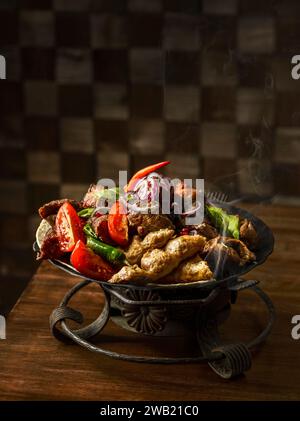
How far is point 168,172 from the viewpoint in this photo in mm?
2533

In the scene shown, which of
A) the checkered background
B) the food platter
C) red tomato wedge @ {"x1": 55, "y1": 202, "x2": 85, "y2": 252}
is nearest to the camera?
the food platter

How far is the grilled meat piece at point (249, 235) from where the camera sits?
151 centimetres

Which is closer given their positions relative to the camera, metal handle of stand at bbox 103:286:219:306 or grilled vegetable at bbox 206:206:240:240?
metal handle of stand at bbox 103:286:219:306

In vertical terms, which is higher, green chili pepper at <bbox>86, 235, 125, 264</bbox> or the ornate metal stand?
green chili pepper at <bbox>86, 235, 125, 264</bbox>

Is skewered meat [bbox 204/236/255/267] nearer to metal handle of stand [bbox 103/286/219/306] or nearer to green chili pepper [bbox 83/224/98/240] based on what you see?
metal handle of stand [bbox 103/286/219/306]

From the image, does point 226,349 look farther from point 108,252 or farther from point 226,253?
point 108,252

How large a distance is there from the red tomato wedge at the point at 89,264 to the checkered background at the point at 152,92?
2.85ft

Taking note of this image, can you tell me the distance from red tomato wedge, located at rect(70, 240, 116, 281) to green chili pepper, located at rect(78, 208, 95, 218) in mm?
140

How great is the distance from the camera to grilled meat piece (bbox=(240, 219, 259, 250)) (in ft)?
4.94

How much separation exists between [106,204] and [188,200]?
169 mm

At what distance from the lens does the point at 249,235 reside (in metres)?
1.51

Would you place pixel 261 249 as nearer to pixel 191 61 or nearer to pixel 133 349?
pixel 133 349

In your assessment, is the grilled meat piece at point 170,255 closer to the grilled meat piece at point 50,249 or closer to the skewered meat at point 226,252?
the skewered meat at point 226,252

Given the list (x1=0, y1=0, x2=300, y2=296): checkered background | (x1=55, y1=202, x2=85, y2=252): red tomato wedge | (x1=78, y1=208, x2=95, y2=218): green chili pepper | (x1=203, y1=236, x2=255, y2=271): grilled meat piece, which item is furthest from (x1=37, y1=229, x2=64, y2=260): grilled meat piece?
(x1=0, y1=0, x2=300, y2=296): checkered background
